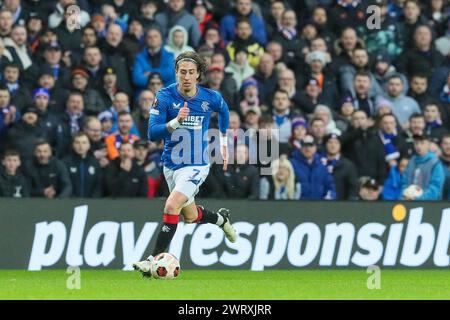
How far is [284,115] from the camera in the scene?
66.0 feet

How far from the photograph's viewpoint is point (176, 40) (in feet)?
68.1

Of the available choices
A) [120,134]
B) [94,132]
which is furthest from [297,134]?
[94,132]

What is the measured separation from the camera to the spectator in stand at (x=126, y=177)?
18578 millimetres

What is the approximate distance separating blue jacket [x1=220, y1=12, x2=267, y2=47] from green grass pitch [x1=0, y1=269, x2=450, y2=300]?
5.32 m

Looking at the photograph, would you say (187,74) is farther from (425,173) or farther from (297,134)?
(425,173)

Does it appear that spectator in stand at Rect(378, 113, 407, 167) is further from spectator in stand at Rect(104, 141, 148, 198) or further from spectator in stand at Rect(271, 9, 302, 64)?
spectator in stand at Rect(104, 141, 148, 198)

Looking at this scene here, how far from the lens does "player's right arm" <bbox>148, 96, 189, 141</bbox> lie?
14.0m

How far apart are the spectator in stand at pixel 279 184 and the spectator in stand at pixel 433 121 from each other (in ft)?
8.31

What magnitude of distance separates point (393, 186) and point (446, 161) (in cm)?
84

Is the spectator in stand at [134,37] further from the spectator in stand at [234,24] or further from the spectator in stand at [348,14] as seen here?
the spectator in stand at [348,14]

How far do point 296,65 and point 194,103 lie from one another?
6812 millimetres

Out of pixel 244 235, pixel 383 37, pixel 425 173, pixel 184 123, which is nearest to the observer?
pixel 184 123

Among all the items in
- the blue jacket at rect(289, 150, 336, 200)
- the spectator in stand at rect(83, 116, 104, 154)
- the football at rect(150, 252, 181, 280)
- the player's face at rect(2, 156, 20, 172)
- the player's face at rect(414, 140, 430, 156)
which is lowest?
the football at rect(150, 252, 181, 280)

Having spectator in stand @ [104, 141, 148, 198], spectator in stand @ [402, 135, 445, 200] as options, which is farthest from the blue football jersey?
spectator in stand @ [402, 135, 445, 200]
